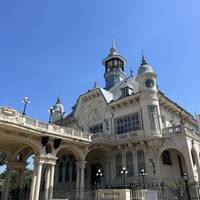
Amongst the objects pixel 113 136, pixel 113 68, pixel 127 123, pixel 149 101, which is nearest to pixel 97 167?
pixel 113 136

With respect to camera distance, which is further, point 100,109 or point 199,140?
point 100,109

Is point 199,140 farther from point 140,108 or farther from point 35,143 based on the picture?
point 35,143

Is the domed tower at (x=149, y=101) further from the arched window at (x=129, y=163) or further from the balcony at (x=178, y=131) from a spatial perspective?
the arched window at (x=129, y=163)

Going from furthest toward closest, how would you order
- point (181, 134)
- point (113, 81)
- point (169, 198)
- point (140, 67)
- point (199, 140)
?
point (113, 81) → point (140, 67) → point (199, 140) → point (181, 134) → point (169, 198)

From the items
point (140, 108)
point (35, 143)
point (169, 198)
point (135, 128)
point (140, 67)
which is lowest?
point (169, 198)

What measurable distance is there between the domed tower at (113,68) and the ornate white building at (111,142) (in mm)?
5698

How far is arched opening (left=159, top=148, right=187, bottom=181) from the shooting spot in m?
22.9

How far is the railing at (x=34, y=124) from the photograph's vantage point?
698 inches

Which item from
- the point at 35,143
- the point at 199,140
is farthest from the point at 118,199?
the point at 199,140

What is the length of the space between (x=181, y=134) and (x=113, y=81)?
1778cm

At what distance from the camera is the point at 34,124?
19.9 metres

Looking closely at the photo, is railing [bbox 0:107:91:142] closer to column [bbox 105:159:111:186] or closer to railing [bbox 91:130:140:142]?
railing [bbox 91:130:140:142]

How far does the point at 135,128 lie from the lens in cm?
2583

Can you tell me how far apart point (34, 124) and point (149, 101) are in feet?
44.2
